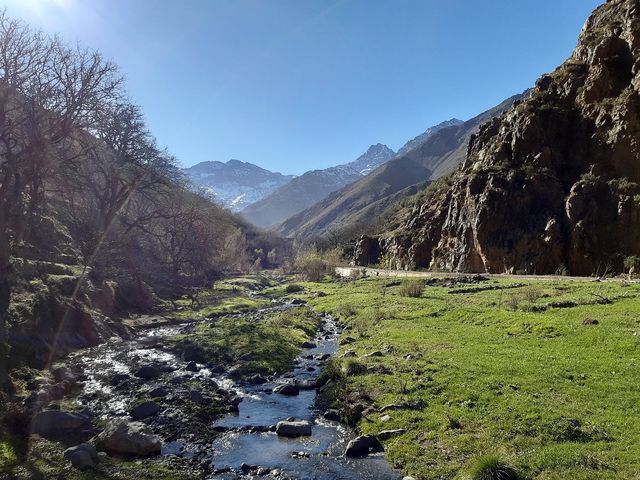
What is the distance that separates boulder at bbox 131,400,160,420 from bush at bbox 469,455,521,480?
12587 millimetres

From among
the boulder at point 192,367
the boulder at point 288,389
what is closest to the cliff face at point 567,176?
the boulder at point 288,389

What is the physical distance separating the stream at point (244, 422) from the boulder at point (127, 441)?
1.83 ft

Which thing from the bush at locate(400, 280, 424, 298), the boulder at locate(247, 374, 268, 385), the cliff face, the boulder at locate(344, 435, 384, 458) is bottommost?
the boulder at locate(247, 374, 268, 385)

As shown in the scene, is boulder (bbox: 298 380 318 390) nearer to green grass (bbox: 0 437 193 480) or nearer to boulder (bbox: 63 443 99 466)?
green grass (bbox: 0 437 193 480)

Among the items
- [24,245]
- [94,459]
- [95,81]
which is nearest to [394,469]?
[94,459]

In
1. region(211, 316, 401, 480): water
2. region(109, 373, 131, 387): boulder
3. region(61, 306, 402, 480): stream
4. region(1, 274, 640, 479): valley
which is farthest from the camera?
region(109, 373, 131, 387): boulder

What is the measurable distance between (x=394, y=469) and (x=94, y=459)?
29.4 feet

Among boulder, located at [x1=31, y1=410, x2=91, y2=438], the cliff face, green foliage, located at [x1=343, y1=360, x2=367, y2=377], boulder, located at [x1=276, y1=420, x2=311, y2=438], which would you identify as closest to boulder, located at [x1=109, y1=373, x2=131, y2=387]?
boulder, located at [x1=31, y1=410, x2=91, y2=438]

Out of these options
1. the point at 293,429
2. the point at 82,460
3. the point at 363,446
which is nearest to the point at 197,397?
the point at 293,429

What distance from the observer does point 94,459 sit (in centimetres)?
1385

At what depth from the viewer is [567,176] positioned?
246ft

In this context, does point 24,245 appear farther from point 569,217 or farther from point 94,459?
point 569,217

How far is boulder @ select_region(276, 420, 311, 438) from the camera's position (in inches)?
668

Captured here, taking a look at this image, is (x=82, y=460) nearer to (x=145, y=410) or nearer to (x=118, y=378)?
(x=145, y=410)
